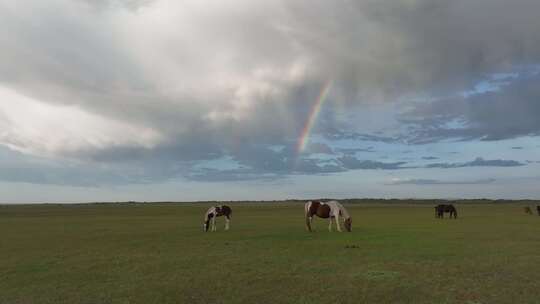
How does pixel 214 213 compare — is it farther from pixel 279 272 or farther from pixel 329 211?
pixel 279 272

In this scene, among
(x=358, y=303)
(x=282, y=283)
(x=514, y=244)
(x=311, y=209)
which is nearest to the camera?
(x=358, y=303)

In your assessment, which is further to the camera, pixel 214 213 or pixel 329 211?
pixel 214 213

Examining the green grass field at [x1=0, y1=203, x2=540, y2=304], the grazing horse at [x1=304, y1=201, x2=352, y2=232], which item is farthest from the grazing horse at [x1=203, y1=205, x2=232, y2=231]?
the green grass field at [x1=0, y1=203, x2=540, y2=304]

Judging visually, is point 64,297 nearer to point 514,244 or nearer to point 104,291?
point 104,291

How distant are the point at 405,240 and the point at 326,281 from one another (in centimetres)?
1120

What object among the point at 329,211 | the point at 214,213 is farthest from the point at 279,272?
the point at 214,213

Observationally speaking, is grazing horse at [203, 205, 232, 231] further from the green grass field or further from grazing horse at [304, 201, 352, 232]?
the green grass field

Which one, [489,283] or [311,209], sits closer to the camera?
[489,283]

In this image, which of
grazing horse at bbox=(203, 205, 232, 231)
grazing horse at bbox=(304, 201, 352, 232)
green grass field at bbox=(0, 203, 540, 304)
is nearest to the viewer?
green grass field at bbox=(0, 203, 540, 304)

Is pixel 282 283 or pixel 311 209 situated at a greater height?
pixel 311 209

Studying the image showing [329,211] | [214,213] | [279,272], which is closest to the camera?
[279,272]

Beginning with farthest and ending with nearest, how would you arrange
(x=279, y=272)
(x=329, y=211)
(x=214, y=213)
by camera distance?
(x=214, y=213) → (x=329, y=211) → (x=279, y=272)

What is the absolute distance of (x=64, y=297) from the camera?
11508 millimetres

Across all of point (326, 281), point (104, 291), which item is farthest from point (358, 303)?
point (104, 291)
